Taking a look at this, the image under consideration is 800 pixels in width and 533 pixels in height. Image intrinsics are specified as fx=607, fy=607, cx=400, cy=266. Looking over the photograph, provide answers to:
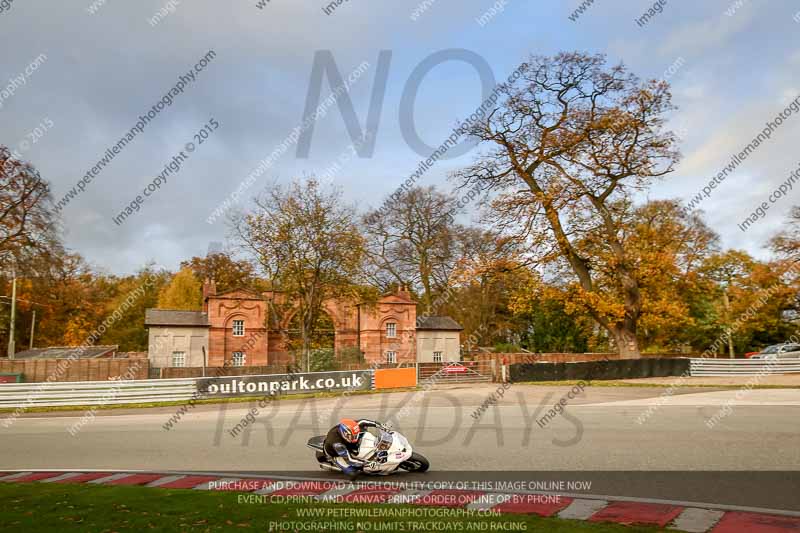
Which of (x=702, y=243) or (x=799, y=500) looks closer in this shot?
(x=799, y=500)

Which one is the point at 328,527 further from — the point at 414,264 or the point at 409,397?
the point at 414,264

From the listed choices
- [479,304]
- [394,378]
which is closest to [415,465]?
[394,378]

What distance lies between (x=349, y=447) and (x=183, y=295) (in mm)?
67506

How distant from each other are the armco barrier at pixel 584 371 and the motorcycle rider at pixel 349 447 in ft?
86.1

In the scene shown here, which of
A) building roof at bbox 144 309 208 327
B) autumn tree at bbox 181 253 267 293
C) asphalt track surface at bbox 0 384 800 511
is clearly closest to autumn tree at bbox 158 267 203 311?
autumn tree at bbox 181 253 267 293

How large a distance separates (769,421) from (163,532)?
15120mm

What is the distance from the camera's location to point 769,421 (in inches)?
614

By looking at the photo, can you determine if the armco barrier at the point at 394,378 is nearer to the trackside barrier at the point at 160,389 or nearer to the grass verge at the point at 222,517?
the trackside barrier at the point at 160,389

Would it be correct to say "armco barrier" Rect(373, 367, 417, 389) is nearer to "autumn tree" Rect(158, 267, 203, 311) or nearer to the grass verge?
the grass verge

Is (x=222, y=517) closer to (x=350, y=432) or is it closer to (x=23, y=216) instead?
(x=350, y=432)

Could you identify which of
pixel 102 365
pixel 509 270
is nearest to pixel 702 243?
pixel 509 270

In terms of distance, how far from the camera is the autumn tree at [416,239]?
60.2m

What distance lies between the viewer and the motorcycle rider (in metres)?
10.2

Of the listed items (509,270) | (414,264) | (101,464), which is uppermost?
(414,264)
